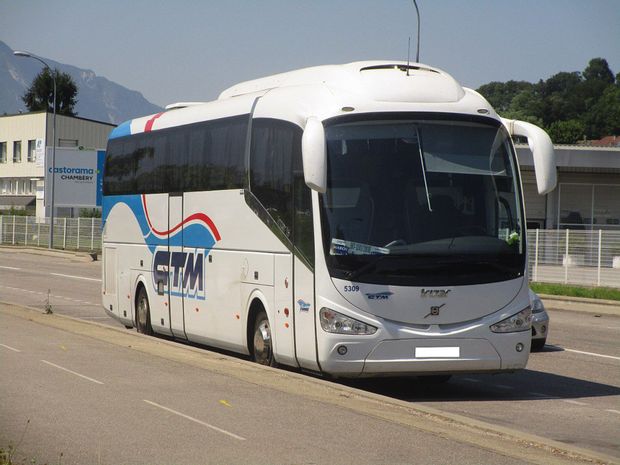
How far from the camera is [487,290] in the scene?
12734 millimetres

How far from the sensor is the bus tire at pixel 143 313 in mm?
19188

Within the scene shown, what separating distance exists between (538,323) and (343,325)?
586 cm

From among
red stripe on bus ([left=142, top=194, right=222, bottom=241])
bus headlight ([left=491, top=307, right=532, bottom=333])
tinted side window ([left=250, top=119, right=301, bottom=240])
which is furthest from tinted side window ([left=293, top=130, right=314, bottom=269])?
red stripe on bus ([left=142, top=194, right=222, bottom=241])

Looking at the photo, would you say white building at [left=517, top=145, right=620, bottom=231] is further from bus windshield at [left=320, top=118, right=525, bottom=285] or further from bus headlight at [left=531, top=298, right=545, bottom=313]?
bus windshield at [left=320, top=118, right=525, bottom=285]

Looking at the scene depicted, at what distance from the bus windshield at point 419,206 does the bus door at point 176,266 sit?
5187 millimetres

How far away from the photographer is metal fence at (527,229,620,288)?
35.0 metres

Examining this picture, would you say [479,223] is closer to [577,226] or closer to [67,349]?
[67,349]

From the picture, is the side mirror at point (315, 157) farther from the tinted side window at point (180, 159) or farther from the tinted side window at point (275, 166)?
the tinted side window at point (180, 159)

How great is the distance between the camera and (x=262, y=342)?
14578 millimetres

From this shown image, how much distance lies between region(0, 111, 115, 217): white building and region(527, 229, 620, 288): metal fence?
65264mm

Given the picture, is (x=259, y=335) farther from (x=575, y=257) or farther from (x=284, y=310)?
(x=575, y=257)

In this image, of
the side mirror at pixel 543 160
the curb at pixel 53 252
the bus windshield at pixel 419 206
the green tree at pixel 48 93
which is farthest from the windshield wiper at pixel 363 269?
the green tree at pixel 48 93

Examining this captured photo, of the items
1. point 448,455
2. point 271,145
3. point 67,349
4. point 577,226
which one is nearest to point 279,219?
point 271,145

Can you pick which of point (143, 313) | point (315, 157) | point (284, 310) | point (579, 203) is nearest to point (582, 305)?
point (143, 313)
